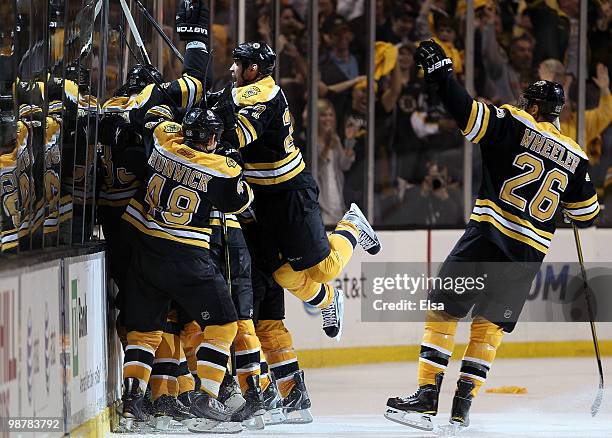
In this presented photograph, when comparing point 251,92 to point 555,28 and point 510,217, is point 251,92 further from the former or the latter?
point 555,28

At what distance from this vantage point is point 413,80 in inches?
384

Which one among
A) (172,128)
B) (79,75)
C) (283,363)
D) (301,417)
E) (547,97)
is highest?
(79,75)

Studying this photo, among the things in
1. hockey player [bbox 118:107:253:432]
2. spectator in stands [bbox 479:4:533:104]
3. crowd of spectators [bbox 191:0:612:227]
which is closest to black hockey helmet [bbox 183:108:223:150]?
hockey player [bbox 118:107:253:432]

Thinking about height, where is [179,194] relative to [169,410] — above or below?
above

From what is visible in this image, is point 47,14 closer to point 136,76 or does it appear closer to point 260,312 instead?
point 136,76

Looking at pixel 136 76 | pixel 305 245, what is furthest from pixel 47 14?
pixel 305 245

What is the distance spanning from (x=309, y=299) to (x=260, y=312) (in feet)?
0.74

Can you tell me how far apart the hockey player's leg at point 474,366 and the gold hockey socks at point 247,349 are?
844 millimetres

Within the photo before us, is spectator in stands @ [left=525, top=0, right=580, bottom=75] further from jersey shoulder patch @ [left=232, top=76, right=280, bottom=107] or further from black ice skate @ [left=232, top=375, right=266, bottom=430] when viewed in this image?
black ice skate @ [left=232, top=375, right=266, bottom=430]

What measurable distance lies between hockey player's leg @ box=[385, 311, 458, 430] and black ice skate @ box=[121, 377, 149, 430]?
1.00 m

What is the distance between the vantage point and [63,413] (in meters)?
4.45

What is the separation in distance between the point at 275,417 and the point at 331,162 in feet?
12.0

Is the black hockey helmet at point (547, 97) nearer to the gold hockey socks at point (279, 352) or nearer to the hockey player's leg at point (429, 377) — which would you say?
the hockey player's leg at point (429, 377)

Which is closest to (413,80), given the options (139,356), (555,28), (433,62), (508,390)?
(555,28)
